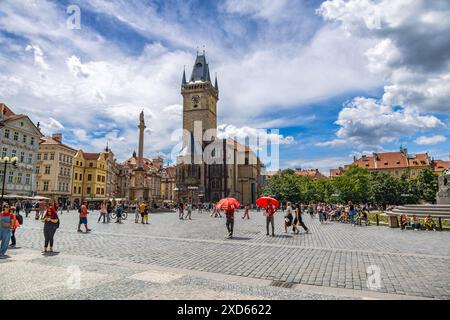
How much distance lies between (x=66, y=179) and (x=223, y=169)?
4152 centimetres

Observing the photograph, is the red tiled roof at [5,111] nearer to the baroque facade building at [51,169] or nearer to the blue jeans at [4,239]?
the baroque facade building at [51,169]

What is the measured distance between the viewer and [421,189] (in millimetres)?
69062

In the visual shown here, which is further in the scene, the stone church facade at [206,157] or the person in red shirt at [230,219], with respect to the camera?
the stone church facade at [206,157]

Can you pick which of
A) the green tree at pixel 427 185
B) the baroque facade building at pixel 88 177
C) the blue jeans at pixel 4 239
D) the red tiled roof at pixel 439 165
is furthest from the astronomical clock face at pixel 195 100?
the blue jeans at pixel 4 239

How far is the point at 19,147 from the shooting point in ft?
161

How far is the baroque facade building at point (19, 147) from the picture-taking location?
151ft

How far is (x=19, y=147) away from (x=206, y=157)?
50074 millimetres

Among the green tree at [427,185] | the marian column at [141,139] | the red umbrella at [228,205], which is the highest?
the marian column at [141,139]

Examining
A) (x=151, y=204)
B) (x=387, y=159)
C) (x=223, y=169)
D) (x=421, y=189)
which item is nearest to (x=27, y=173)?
(x=151, y=204)

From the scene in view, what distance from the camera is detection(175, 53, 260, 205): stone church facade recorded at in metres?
87.1

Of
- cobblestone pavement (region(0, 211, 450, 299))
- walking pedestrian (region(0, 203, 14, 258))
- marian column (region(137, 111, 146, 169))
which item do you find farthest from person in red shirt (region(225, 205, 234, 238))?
marian column (region(137, 111, 146, 169))

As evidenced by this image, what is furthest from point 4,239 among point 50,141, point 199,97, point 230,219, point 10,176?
point 199,97

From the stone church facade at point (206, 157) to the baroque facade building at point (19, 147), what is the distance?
36963 mm
